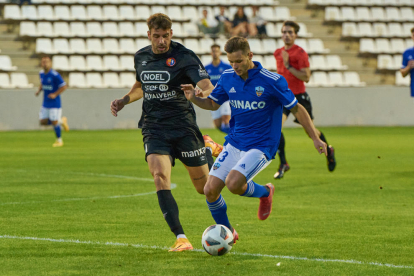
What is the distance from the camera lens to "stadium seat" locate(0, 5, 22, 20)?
26.7 metres

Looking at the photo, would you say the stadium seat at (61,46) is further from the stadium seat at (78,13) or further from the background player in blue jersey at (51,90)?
the background player in blue jersey at (51,90)

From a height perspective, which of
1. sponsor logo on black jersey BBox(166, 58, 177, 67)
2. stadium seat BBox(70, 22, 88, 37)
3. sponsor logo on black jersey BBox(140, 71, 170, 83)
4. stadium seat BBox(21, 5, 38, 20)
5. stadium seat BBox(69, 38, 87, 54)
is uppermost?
stadium seat BBox(21, 5, 38, 20)

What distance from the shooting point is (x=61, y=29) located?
2705 centimetres

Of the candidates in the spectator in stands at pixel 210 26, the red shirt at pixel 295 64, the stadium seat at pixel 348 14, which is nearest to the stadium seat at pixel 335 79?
the stadium seat at pixel 348 14

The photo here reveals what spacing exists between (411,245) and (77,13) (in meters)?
23.3

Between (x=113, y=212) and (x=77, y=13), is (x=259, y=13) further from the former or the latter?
(x=113, y=212)

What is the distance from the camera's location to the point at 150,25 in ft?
19.9

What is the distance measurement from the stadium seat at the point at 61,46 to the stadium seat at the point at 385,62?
1268 centimetres

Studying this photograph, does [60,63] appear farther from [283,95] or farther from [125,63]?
[283,95]

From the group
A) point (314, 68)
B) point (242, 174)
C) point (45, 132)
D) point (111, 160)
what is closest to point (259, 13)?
point (314, 68)

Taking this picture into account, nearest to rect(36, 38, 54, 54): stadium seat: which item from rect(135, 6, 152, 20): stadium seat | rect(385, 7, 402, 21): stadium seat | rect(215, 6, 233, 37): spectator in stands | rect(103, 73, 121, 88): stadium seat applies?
rect(103, 73, 121, 88): stadium seat

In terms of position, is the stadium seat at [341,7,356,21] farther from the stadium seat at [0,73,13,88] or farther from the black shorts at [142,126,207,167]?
the black shorts at [142,126,207,167]

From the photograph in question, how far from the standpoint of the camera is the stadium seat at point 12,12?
26.7 meters

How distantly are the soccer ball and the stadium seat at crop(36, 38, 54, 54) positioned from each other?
21885 millimetres
